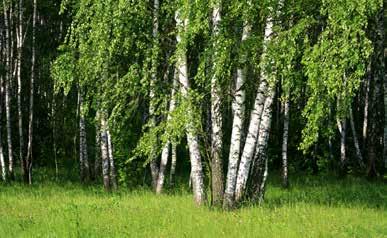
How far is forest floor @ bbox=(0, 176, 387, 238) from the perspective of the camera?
8.59 metres

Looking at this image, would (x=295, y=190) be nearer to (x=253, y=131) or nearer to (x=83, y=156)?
(x=253, y=131)

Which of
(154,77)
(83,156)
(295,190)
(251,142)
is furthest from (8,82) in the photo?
(251,142)

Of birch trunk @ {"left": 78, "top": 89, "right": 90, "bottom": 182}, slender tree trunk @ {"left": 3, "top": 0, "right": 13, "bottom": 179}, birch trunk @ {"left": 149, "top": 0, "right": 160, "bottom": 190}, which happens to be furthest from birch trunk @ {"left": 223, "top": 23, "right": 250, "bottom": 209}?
slender tree trunk @ {"left": 3, "top": 0, "right": 13, "bottom": 179}

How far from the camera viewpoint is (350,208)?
1157 cm

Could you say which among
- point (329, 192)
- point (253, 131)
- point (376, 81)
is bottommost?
point (329, 192)

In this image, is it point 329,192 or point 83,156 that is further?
point 83,156

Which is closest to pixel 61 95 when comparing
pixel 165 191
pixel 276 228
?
pixel 165 191

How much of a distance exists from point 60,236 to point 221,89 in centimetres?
432

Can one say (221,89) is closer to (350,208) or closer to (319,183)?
(350,208)

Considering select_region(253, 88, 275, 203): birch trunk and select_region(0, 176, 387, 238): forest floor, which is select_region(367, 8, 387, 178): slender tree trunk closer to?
select_region(0, 176, 387, 238): forest floor

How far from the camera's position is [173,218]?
9.84 meters

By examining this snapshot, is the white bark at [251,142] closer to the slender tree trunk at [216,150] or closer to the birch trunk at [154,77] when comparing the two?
the slender tree trunk at [216,150]

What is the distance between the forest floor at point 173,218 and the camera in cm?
859

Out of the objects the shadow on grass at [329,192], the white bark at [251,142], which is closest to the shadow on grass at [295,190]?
the shadow on grass at [329,192]
